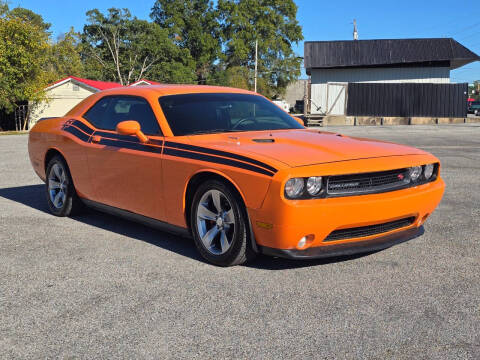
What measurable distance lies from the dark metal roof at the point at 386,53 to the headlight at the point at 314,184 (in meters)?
39.7

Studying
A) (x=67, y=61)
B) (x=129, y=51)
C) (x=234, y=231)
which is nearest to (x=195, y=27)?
(x=129, y=51)

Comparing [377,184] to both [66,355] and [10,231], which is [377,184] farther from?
[10,231]

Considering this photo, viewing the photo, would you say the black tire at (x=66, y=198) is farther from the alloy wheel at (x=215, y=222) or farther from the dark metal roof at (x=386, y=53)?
the dark metal roof at (x=386, y=53)

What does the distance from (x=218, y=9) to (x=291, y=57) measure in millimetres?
11341

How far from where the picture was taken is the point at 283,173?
11.9 feet

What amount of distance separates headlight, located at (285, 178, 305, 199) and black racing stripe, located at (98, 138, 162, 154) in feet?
4.44

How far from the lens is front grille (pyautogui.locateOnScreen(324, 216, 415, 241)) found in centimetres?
388

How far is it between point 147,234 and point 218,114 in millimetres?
1353

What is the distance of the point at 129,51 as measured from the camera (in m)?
70.6

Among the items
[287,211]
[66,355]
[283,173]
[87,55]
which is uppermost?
[87,55]

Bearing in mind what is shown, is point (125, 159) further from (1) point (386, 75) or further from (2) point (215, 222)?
(1) point (386, 75)

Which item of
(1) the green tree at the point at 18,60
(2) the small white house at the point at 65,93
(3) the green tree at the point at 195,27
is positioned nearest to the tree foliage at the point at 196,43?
(3) the green tree at the point at 195,27

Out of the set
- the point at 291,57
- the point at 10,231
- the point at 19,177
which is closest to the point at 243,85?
the point at 291,57

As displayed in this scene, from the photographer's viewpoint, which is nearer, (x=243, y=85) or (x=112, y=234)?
(x=112, y=234)
